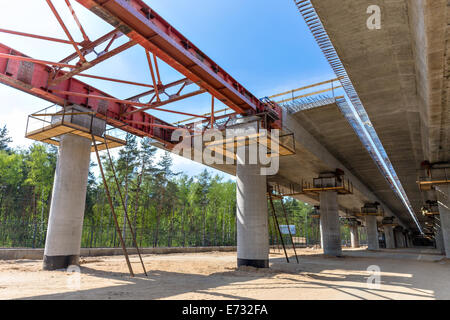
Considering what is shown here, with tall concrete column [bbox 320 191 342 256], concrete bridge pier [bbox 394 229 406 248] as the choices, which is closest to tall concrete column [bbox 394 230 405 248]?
concrete bridge pier [bbox 394 229 406 248]

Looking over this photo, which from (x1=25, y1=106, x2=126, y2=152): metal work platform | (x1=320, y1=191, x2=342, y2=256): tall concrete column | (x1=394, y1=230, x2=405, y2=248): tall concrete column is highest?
(x1=25, y1=106, x2=126, y2=152): metal work platform

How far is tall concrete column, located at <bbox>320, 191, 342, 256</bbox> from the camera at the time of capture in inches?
1005

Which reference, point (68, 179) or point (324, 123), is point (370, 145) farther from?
point (68, 179)

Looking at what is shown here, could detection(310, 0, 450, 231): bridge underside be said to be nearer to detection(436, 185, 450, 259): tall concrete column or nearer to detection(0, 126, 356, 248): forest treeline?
detection(436, 185, 450, 259): tall concrete column

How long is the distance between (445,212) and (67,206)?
82.8 feet

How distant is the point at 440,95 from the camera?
38.3ft

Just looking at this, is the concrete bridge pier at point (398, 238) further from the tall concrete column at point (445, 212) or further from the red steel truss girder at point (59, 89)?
the red steel truss girder at point (59, 89)

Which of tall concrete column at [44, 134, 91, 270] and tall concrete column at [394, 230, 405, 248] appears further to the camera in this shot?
tall concrete column at [394, 230, 405, 248]

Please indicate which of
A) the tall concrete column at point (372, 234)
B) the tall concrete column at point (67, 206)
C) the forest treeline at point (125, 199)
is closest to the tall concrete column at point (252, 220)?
the tall concrete column at point (67, 206)

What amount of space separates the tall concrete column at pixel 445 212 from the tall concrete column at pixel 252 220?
15.7 meters

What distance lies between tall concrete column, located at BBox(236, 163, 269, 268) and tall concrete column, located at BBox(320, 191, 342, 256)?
1357 centimetres

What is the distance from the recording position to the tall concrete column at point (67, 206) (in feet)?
38.7

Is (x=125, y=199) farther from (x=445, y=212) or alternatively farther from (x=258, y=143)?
(x=445, y=212)
